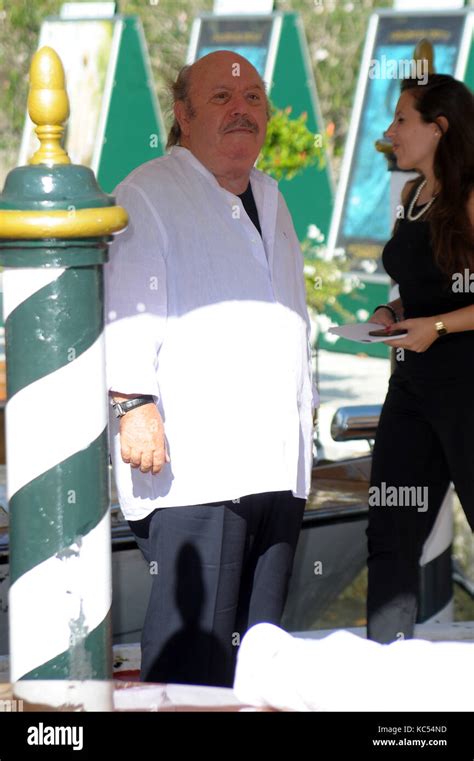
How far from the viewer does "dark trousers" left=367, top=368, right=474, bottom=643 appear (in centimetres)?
310

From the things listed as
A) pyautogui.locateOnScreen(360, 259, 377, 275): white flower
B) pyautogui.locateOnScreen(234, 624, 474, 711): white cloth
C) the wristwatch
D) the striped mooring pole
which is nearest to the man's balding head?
the wristwatch

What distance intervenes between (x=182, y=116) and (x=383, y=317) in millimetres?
869

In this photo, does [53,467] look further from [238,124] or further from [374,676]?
[238,124]

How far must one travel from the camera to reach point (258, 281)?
104 inches

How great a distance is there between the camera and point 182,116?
8.98ft

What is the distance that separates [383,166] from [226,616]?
794 cm

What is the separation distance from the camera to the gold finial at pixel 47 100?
1.95 m

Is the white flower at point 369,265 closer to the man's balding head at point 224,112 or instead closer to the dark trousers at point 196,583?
the man's balding head at point 224,112

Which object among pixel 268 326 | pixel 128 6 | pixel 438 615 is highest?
pixel 128 6

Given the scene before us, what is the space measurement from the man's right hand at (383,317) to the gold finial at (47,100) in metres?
1.46

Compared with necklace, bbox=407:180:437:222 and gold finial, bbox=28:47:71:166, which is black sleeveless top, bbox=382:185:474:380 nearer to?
necklace, bbox=407:180:437:222
